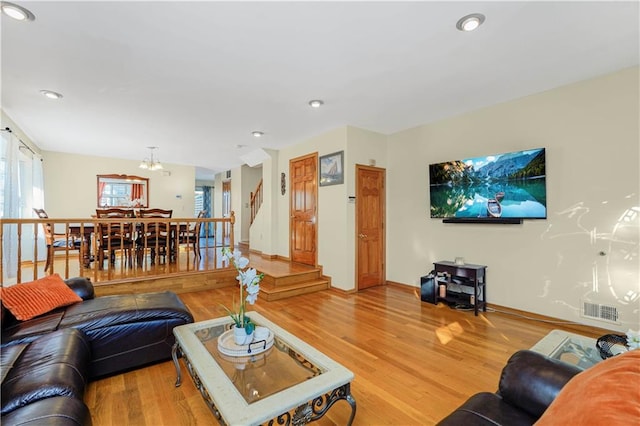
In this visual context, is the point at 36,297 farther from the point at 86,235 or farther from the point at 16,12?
the point at 86,235

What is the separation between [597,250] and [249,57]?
13.4ft

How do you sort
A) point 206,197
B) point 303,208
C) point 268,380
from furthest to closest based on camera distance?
point 206,197
point 303,208
point 268,380

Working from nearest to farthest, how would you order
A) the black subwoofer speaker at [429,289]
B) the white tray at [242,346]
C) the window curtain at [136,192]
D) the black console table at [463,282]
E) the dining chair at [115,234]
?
the white tray at [242,346]
the black console table at [463,282]
the black subwoofer speaker at [429,289]
the dining chair at [115,234]
the window curtain at [136,192]

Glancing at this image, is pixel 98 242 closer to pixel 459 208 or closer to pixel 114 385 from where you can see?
pixel 114 385

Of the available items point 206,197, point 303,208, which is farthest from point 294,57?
point 206,197

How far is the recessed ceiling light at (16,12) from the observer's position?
1.97 m

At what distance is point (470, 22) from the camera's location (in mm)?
2152

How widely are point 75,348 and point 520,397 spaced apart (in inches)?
98.5

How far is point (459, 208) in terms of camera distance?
13.3ft

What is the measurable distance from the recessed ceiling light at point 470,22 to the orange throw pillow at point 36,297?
12.9 feet

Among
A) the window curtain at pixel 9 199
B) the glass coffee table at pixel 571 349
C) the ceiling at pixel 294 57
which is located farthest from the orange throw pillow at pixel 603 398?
the window curtain at pixel 9 199

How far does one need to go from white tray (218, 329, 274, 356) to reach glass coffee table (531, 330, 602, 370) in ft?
5.63

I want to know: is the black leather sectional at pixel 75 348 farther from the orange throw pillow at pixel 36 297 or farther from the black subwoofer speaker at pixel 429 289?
the black subwoofer speaker at pixel 429 289

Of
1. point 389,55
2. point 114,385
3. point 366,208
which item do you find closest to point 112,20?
point 389,55
